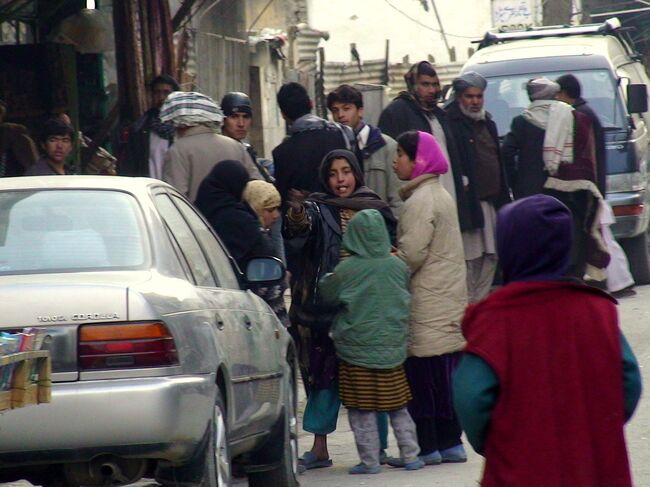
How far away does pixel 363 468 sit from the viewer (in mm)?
7246

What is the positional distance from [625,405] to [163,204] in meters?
2.56

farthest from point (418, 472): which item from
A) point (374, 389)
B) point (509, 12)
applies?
point (509, 12)

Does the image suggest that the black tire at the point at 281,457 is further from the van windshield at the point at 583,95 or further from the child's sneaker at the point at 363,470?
the van windshield at the point at 583,95

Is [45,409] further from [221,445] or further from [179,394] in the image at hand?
[221,445]

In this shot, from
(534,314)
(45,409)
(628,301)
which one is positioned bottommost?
(628,301)

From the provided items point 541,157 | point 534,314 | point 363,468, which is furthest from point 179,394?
point 541,157

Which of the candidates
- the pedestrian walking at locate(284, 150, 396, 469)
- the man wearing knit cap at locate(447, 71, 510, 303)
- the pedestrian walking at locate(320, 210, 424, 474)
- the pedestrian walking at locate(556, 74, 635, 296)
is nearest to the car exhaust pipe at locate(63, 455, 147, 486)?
the pedestrian walking at locate(320, 210, 424, 474)

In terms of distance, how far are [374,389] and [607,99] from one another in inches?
301

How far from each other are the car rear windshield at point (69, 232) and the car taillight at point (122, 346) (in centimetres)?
35

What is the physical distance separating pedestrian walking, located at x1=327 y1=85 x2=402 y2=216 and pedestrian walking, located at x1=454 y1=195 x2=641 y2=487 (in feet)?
18.1

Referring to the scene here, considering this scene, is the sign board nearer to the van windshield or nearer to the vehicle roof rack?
the vehicle roof rack

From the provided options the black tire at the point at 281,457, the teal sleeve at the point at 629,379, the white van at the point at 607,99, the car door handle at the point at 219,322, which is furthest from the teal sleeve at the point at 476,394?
the white van at the point at 607,99

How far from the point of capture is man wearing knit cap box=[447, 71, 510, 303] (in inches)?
392

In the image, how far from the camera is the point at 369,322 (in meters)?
7.05
